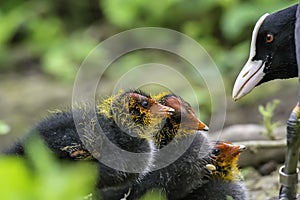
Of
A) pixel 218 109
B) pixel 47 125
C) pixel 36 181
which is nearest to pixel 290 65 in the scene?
pixel 47 125

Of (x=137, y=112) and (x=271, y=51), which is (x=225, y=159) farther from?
(x=271, y=51)

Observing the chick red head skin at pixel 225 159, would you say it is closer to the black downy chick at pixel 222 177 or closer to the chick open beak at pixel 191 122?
the black downy chick at pixel 222 177

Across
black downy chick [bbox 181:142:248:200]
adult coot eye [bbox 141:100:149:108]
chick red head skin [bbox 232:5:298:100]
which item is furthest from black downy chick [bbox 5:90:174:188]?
chick red head skin [bbox 232:5:298:100]

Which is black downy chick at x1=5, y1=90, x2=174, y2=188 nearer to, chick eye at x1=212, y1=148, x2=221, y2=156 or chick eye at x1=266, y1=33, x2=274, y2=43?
chick eye at x1=212, y1=148, x2=221, y2=156

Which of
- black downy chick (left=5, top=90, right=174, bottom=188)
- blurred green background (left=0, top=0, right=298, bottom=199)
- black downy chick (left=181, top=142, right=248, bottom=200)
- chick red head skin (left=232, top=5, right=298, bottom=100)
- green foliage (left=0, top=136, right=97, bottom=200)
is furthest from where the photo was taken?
blurred green background (left=0, top=0, right=298, bottom=199)

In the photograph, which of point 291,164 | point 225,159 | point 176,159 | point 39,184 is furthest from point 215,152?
point 39,184
